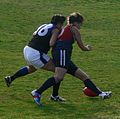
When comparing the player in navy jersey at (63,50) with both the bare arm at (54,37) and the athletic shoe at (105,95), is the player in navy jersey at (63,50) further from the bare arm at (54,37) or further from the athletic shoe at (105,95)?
the athletic shoe at (105,95)

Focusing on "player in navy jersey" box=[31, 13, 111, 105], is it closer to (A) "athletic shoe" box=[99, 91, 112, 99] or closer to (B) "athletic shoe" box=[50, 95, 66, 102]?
(B) "athletic shoe" box=[50, 95, 66, 102]

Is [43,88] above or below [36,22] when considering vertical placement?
above

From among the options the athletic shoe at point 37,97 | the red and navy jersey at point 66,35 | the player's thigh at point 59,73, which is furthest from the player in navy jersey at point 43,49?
the athletic shoe at point 37,97

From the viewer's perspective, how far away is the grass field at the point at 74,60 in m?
9.83

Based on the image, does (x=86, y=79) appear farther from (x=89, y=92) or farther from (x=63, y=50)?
(x=63, y=50)

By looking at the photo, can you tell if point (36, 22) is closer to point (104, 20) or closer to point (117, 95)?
point (104, 20)

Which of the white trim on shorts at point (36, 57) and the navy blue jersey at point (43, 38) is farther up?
the navy blue jersey at point (43, 38)

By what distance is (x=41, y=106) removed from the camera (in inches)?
400

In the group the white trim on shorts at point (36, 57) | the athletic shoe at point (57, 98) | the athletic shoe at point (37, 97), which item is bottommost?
the athletic shoe at point (57, 98)

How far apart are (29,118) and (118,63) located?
6788mm

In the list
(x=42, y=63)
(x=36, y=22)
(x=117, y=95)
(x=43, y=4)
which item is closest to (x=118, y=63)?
(x=117, y=95)

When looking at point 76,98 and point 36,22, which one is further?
point 36,22

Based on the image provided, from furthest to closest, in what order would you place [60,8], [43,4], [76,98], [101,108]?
[43,4] < [60,8] < [76,98] < [101,108]

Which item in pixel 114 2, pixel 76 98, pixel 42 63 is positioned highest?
pixel 42 63
